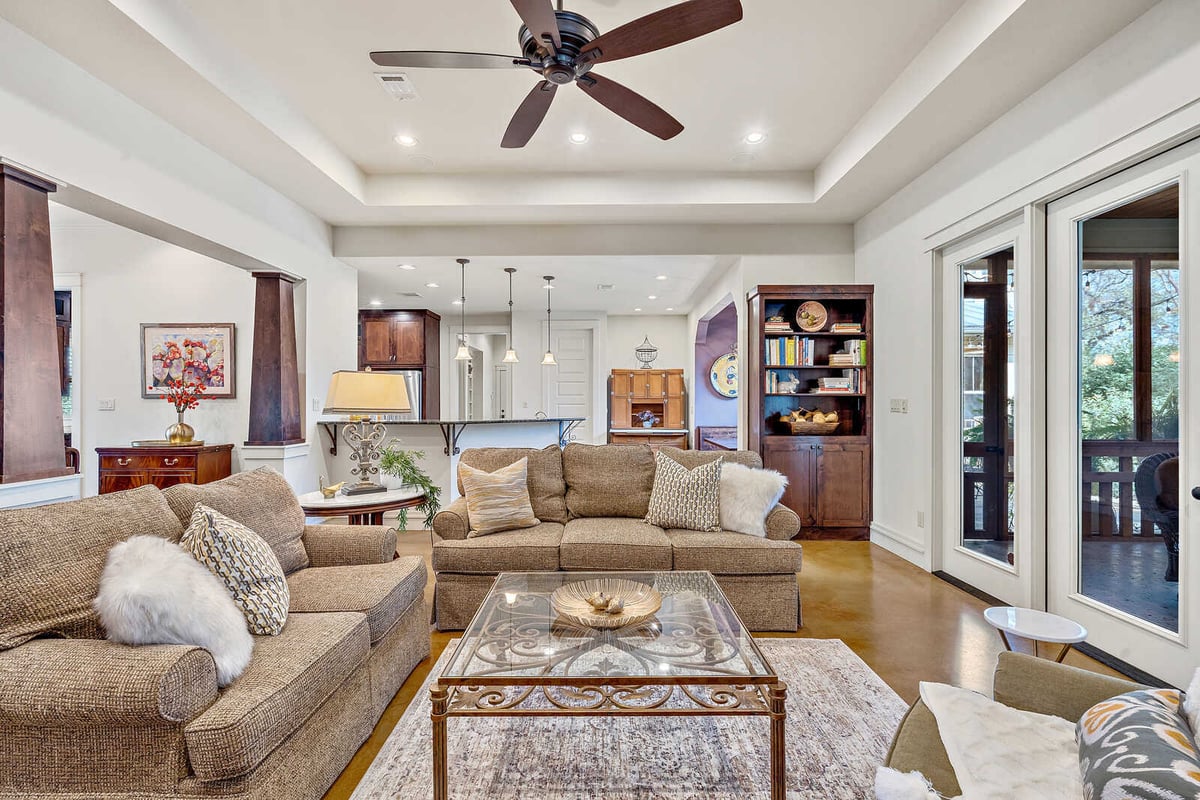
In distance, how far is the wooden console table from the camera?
418 centimetres

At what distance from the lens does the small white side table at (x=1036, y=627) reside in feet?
6.07

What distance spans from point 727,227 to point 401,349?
493cm

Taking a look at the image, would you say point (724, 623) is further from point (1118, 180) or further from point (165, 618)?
point (1118, 180)

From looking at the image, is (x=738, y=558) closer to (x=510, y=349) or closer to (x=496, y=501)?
(x=496, y=501)

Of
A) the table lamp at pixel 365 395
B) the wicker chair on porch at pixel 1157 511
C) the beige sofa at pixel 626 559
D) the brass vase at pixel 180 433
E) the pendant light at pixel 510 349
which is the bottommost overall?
the beige sofa at pixel 626 559

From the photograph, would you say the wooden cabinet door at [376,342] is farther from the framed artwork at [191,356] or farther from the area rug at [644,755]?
the area rug at [644,755]

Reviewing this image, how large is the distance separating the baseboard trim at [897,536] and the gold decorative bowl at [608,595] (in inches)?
108

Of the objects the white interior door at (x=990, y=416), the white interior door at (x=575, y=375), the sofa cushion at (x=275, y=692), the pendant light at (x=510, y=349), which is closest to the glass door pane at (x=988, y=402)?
the white interior door at (x=990, y=416)

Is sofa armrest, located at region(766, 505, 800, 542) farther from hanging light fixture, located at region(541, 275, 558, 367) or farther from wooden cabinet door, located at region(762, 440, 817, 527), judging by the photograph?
hanging light fixture, located at region(541, 275, 558, 367)

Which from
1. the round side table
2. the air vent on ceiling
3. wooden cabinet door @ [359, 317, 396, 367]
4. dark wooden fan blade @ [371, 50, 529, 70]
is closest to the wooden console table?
the round side table

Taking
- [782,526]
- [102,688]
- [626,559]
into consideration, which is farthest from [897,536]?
[102,688]

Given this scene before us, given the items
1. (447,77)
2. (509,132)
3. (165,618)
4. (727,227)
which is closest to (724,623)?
(165,618)

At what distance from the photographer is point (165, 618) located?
1485 millimetres

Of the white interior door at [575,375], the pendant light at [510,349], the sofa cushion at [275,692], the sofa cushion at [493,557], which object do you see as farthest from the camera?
the white interior door at [575,375]
